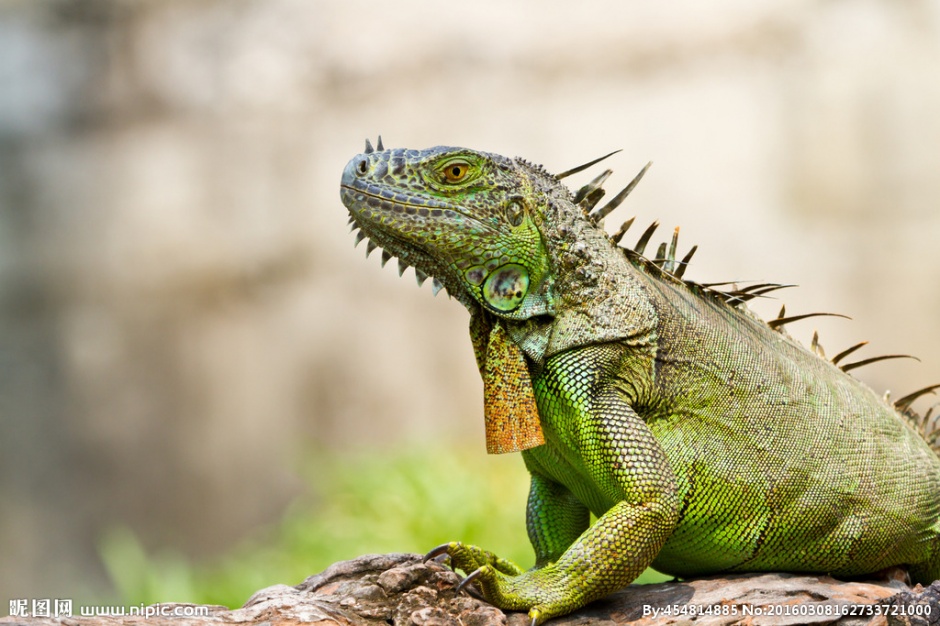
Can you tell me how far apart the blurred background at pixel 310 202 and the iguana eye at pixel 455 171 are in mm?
6501

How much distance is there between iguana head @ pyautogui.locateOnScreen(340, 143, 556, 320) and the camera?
3.38m

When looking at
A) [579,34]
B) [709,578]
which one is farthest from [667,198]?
[709,578]

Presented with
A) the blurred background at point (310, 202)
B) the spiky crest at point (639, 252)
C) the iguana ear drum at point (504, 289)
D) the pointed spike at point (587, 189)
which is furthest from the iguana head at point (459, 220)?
the blurred background at point (310, 202)

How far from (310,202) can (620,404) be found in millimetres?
8965

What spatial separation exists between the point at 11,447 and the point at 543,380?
39.5ft

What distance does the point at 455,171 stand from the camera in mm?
3473

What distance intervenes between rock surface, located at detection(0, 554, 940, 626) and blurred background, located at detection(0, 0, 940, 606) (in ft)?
20.3

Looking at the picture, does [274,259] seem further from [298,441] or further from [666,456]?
[666,456]

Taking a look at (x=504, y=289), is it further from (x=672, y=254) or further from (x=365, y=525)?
(x=365, y=525)

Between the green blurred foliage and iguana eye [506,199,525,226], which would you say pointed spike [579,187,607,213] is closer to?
iguana eye [506,199,525,226]

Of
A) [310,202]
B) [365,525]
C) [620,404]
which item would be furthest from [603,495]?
[310,202]

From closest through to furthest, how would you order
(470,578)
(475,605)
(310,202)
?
(470,578) < (475,605) < (310,202)

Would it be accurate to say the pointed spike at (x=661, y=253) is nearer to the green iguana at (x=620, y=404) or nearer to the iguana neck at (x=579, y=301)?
the green iguana at (x=620, y=404)

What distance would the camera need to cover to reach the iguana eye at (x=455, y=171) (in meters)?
3.46
